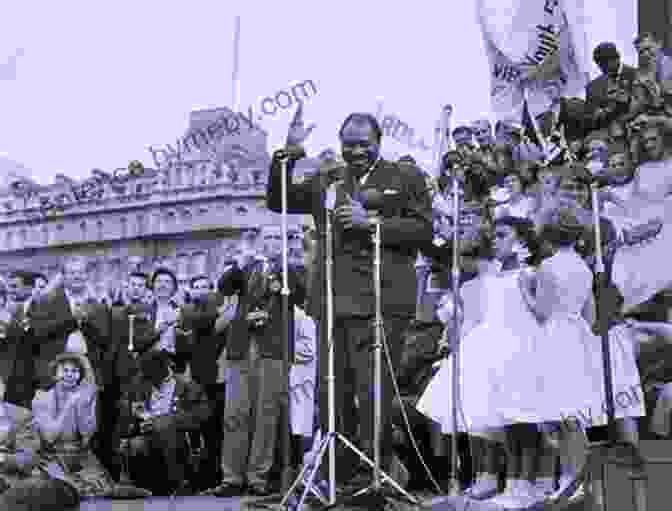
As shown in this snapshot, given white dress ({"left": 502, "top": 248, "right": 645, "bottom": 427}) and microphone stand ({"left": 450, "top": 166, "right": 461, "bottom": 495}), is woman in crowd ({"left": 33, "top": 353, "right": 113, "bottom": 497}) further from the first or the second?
white dress ({"left": 502, "top": 248, "right": 645, "bottom": 427})

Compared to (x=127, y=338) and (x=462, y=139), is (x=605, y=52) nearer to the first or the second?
(x=462, y=139)

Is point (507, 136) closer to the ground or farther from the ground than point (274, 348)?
farther from the ground

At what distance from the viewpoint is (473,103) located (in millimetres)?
5980

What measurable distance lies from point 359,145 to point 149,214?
6.57 ft

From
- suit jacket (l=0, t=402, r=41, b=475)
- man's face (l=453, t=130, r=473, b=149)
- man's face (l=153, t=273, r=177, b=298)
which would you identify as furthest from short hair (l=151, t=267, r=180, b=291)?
man's face (l=453, t=130, r=473, b=149)

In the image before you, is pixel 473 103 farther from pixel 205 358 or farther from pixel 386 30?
pixel 205 358

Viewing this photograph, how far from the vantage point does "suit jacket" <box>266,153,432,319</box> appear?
5055 mm

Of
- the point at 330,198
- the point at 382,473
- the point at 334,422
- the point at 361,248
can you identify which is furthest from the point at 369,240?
the point at 382,473

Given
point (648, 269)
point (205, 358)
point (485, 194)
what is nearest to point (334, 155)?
point (485, 194)

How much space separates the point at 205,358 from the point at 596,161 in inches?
87.2

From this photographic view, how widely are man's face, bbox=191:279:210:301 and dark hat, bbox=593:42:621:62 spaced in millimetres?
2354

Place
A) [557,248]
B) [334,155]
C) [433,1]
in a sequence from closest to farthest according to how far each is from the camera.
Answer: [557,248]
[334,155]
[433,1]

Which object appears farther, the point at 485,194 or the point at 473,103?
the point at 473,103

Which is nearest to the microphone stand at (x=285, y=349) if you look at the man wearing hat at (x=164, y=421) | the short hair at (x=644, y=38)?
the man wearing hat at (x=164, y=421)
